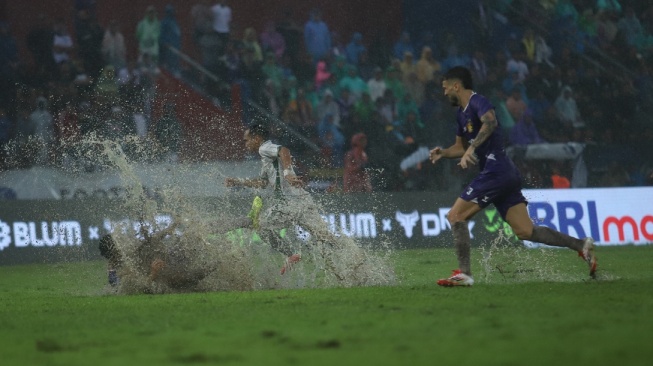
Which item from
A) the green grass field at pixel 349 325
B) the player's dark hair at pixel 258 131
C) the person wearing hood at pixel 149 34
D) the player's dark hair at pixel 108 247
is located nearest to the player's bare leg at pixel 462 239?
the green grass field at pixel 349 325

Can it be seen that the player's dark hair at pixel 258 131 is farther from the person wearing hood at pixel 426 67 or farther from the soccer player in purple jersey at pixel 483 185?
the person wearing hood at pixel 426 67

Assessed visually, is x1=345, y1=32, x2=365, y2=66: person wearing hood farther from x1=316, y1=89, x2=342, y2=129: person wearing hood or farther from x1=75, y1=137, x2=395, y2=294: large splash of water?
x1=75, y1=137, x2=395, y2=294: large splash of water

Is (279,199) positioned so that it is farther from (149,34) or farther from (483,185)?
(149,34)

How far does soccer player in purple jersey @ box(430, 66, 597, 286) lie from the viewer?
34.4 ft

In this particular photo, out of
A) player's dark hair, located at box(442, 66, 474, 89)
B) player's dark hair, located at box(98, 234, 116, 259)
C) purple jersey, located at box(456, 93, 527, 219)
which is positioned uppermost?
player's dark hair, located at box(442, 66, 474, 89)

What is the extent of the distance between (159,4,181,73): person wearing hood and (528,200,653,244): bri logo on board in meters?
8.47

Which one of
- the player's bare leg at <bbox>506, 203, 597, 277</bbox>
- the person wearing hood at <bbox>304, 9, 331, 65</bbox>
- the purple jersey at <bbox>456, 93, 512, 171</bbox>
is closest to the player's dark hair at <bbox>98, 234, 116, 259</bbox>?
the purple jersey at <bbox>456, 93, 512, 171</bbox>

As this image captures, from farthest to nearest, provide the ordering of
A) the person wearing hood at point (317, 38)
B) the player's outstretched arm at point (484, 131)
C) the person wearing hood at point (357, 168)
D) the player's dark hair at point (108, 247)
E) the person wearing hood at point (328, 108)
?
the person wearing hood at point (317, 38) < the person wearing hood at point (328, 108) < the person wearing hood at point (357, 168) < the player's dark hair at point (108, 247) < the player's outstretched arm at point (484, 131)

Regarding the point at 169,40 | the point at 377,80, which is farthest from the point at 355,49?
the point at 169,40

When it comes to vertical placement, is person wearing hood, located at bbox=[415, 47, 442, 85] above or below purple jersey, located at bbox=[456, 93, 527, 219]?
above

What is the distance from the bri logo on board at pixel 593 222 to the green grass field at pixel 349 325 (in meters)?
9.00

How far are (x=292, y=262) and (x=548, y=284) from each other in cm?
342

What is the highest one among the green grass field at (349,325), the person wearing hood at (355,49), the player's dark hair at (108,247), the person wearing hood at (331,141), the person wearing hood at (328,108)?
the person wearing hood at (355,49)

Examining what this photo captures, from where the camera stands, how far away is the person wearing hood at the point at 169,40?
23.2 meters
